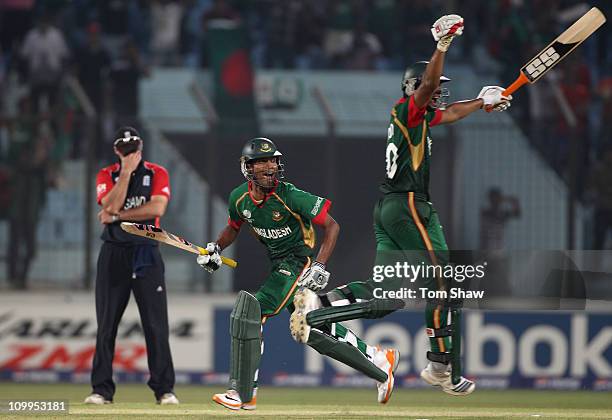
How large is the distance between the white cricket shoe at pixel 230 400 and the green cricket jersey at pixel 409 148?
5.84ft

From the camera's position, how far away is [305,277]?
27.6 ft

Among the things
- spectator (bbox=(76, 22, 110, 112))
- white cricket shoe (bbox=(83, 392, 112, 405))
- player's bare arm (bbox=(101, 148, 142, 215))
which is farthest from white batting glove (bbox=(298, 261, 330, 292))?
spectator (bbox=(76, 22, 110, 112))

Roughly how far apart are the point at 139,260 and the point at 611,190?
227 inches

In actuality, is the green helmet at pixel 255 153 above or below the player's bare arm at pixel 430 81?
below

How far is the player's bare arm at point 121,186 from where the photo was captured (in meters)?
9.73

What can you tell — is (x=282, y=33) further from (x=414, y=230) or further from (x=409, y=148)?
(x=414, y=230)

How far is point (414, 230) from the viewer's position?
28.2 feet

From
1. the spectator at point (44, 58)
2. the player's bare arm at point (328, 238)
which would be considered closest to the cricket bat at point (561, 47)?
the player's bare arm at point (328, 238)

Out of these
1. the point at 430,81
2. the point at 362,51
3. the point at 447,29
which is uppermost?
the point at 362,51

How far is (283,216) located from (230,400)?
1350 millimetres

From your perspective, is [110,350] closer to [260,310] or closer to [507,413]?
[260,310]

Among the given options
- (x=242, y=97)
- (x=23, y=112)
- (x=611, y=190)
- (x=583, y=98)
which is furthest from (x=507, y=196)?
(x=23, y=112)

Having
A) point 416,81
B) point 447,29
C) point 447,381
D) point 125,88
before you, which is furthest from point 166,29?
point 447,29

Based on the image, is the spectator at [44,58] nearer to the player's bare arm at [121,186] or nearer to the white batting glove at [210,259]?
the player's bare arm at [121,186]
